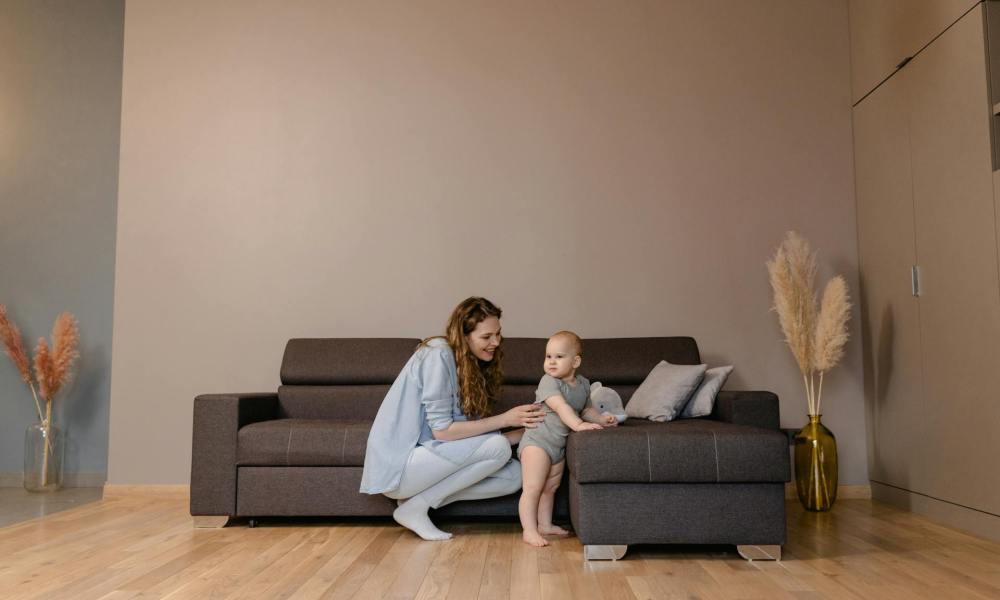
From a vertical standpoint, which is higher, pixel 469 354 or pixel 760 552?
pixel 469 354

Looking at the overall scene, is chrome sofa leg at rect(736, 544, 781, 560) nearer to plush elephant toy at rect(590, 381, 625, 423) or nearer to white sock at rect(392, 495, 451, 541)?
plush elephant toy at rect(590, 381, 625, 423)

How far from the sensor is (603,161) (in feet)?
14.7

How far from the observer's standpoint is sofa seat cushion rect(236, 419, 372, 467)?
11.1 feet

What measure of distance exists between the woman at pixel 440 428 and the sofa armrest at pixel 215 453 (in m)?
0.64

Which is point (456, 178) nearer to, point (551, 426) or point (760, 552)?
point (551, 426)

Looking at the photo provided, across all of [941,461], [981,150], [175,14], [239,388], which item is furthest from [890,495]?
[175,14]

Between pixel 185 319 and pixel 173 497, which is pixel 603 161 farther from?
pixel 173 497

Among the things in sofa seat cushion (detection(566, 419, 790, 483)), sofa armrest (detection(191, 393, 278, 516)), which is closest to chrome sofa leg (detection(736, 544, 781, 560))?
sofa seat cushion (detection(566, 419, 790, 483))

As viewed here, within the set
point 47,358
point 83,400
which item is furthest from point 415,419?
point 83,400

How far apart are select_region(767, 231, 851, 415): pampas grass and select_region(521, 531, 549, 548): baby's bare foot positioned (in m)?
1.68

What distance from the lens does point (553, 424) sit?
3.04m

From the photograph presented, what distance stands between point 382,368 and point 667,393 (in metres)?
1.32

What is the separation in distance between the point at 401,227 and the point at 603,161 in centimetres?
113

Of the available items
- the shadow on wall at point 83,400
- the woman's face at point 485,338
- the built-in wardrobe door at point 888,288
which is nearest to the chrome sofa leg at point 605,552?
the woman's face at point 485,338
